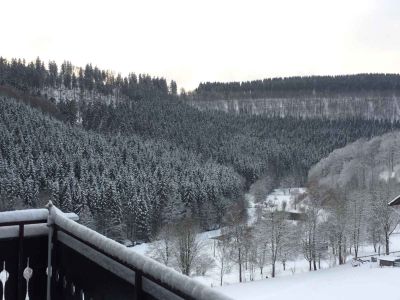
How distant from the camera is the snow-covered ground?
22.9 metres

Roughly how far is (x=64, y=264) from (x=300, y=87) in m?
177

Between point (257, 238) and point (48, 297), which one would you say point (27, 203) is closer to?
point (257, 238)

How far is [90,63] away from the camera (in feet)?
484

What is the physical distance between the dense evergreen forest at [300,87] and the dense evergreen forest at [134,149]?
3359cm

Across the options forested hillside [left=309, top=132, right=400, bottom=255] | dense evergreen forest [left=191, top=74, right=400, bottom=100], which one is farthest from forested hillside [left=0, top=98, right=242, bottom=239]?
dense evergreen forest [left=191, top=74, right=400, bottom=100]

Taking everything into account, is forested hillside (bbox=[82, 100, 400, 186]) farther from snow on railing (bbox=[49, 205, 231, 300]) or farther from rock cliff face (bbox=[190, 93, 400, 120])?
snow on railing (bbox=[49, 205, 231, 300])

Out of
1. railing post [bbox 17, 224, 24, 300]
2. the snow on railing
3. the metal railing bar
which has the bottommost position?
railing post [bbox 17, 224, 24, 300]

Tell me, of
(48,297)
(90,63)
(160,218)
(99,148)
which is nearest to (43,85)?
(90,63)

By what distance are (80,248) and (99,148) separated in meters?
60.8

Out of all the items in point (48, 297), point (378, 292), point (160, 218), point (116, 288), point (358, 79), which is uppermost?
point (358, 79)

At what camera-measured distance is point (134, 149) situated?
218 ft

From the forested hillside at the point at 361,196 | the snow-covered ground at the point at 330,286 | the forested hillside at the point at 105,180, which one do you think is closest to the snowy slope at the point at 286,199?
the forested hillside at the point at 361,196

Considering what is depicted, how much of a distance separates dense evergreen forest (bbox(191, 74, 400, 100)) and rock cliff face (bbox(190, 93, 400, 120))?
2898mm

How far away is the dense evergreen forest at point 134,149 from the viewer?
45.2m
